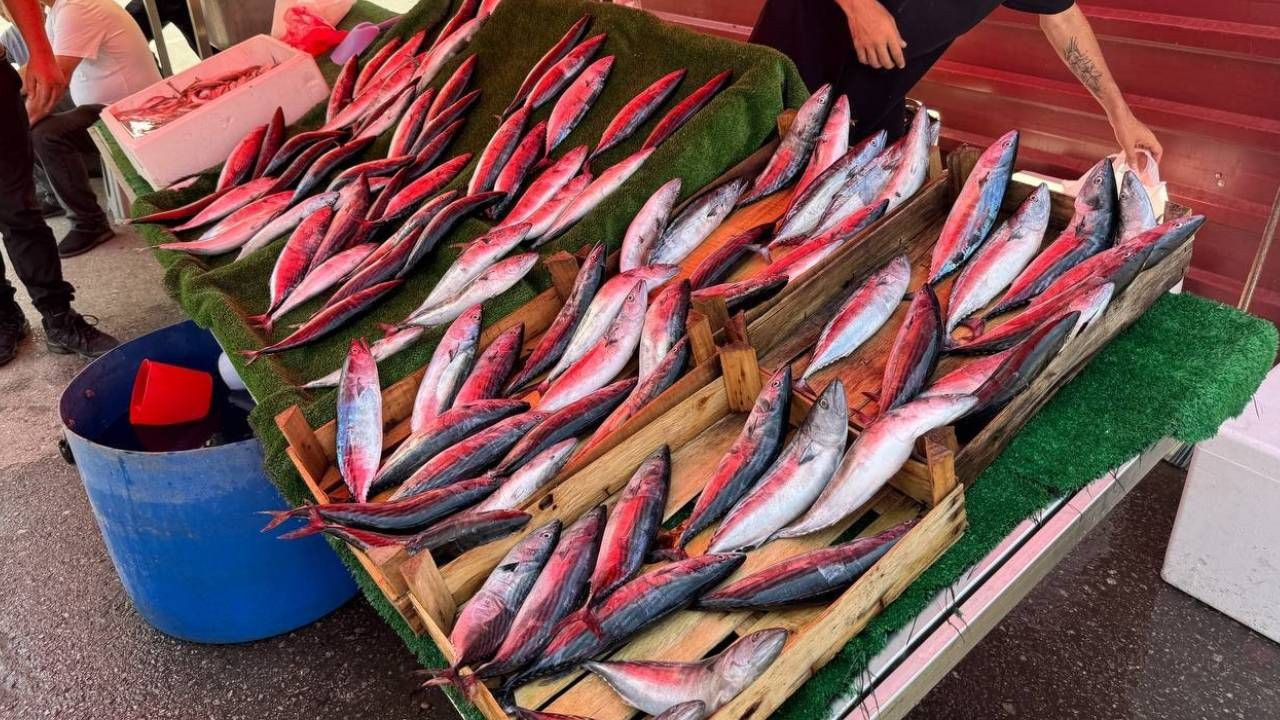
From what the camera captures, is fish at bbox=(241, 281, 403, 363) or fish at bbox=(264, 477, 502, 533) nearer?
fish at bbox=(264, 477, 502, 533)

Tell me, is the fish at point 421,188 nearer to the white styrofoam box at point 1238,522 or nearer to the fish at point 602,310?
the fish at point 602,310

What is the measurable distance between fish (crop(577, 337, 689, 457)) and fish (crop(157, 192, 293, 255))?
1.76 meters

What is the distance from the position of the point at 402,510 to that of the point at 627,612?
52cm

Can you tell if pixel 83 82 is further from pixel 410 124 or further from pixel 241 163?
pixel 410 124

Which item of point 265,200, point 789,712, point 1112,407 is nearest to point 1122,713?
point 1112,407

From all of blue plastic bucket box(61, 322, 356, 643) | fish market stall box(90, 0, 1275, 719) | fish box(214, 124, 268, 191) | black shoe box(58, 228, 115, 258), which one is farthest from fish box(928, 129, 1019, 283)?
black shoe box(58, 228, 115, 258)

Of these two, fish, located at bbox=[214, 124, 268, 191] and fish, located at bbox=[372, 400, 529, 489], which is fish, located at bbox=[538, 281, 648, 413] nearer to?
fish, located at bbox=[372, 400, 529, 489]

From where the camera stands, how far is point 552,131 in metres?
2.94

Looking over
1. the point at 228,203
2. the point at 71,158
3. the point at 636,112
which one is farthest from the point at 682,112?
the point at 71,158

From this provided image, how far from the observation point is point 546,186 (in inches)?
105

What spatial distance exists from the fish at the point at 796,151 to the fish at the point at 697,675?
4.75 ft

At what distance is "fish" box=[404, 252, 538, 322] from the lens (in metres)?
2.32

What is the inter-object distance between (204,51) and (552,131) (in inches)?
180

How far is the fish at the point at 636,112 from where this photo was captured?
2793 mm
